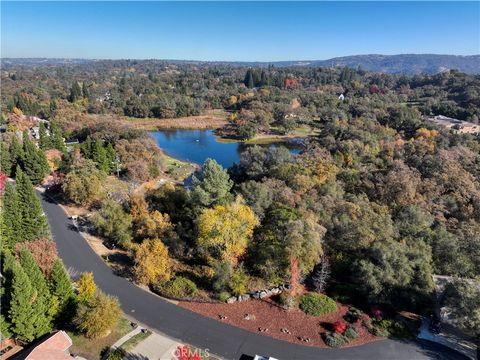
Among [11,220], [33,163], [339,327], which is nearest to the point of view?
[339,327]

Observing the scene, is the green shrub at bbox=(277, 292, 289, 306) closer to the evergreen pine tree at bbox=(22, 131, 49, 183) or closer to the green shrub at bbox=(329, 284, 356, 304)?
the green shrub at bbox=(329, 284, 356, 304)

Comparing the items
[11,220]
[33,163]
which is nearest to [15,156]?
[33,163]

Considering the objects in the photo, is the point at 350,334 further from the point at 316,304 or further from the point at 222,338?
the point at 222,338

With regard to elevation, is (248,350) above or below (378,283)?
below

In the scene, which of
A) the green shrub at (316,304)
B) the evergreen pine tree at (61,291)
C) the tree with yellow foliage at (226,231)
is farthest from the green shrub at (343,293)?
the evergreen pine tree at (61,291)

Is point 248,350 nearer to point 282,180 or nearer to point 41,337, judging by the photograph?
point 41,337

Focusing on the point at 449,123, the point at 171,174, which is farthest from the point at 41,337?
the point at 449,123

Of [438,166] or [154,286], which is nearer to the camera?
[154,286]
